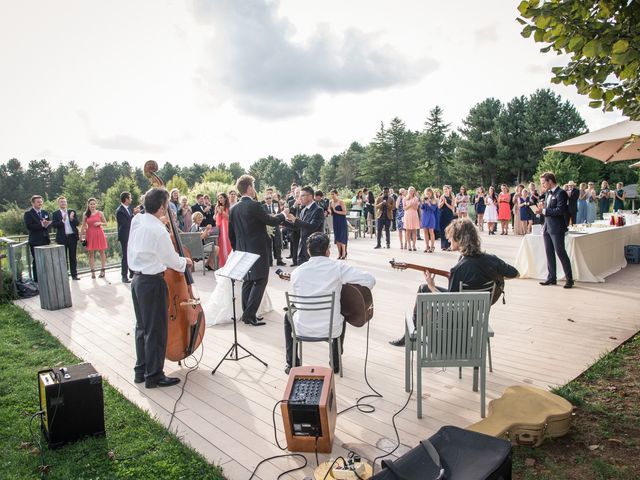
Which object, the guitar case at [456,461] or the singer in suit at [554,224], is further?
the singer in suit at [554,224]

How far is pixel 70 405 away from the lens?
3.44 m

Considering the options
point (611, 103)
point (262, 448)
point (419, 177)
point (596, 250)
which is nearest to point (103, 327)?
point (262, 448)

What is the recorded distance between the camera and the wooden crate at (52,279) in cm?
776

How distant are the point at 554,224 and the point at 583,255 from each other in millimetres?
1254

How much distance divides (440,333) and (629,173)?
161 ft

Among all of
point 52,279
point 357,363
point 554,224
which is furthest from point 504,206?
point 52,279

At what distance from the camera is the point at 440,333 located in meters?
3.72

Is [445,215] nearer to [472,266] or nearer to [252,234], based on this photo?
[252,234]

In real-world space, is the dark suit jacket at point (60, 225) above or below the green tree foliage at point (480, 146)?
below

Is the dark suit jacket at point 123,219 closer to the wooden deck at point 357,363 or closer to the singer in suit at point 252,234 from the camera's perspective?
the wooden deck at point 357,363

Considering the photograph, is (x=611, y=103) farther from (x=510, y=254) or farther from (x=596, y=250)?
(x=510, y=254)

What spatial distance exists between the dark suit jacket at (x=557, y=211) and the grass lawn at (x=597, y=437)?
356cm

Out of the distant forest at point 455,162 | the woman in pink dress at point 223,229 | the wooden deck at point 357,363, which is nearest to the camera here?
the wooden deck at point 357,363

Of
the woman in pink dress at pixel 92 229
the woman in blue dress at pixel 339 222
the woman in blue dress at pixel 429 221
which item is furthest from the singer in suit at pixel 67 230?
the woman in blue dress at pixel 429 221
